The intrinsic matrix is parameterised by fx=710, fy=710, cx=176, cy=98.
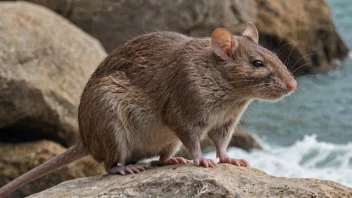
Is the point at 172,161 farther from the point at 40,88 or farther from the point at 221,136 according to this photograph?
the point at 40,88

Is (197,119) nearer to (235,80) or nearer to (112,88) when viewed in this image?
Answer: (235,80)

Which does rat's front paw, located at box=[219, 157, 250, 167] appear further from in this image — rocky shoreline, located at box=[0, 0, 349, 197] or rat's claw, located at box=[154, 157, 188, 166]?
rocky shoreline, located at box=[0, 0, 349, 197]

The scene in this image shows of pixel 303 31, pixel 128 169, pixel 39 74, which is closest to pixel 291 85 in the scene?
pixel 128 169

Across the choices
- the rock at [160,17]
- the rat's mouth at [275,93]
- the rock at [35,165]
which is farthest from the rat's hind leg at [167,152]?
the rock at [160,17]

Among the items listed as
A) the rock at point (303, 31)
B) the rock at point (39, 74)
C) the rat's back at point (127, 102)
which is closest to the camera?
the rat's back at point (127, 102)

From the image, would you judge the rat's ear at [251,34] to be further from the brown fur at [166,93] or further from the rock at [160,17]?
the rock at [160,17]
